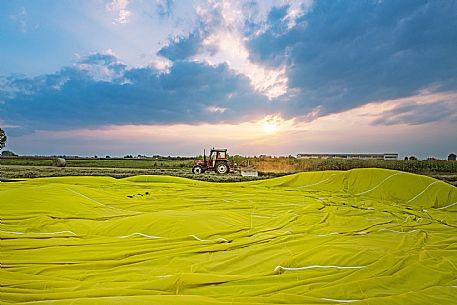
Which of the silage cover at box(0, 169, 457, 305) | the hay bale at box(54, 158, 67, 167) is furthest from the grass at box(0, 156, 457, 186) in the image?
the silage cover at box(0, 169, 457, 305)

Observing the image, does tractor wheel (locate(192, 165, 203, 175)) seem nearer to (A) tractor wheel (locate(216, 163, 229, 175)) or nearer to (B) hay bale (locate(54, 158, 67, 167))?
(A) tractor wheel (locate(216, 163, 229, 175))

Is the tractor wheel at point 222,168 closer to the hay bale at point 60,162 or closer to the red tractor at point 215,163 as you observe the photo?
the red tractor at point 215,163

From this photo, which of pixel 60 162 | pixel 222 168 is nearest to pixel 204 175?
pixel 222 168

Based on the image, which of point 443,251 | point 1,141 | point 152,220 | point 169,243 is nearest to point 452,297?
point 443,251

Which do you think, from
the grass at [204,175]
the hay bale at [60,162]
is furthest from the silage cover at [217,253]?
the hay bale at [60,162]

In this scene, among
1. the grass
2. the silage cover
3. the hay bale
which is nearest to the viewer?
the silage cover

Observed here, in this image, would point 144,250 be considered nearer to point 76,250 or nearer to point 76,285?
point 76,250
